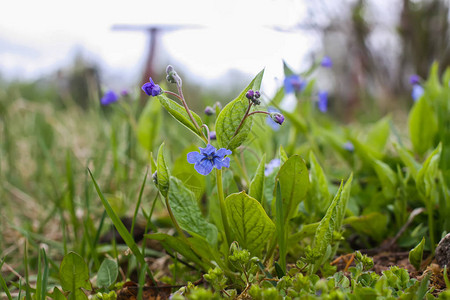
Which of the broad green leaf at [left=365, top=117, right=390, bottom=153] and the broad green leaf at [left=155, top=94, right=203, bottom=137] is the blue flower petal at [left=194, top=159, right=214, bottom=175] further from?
the broad green leaf at [left=365, top=117, right=390, bottom=153]

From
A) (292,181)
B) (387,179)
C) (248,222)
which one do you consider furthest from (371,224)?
(248,222)

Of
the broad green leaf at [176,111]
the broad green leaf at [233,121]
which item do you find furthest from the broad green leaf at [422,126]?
the broad green leaf at [176,111]

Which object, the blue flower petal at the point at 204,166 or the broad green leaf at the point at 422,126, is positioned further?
the broad green leaf at the point at 422,126

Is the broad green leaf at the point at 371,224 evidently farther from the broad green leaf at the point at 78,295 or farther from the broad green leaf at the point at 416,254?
the broad green leaf at the point at 78,295

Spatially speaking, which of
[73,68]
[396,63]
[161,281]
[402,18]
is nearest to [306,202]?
[161,281]

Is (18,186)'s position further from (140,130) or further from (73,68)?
(73,68)
